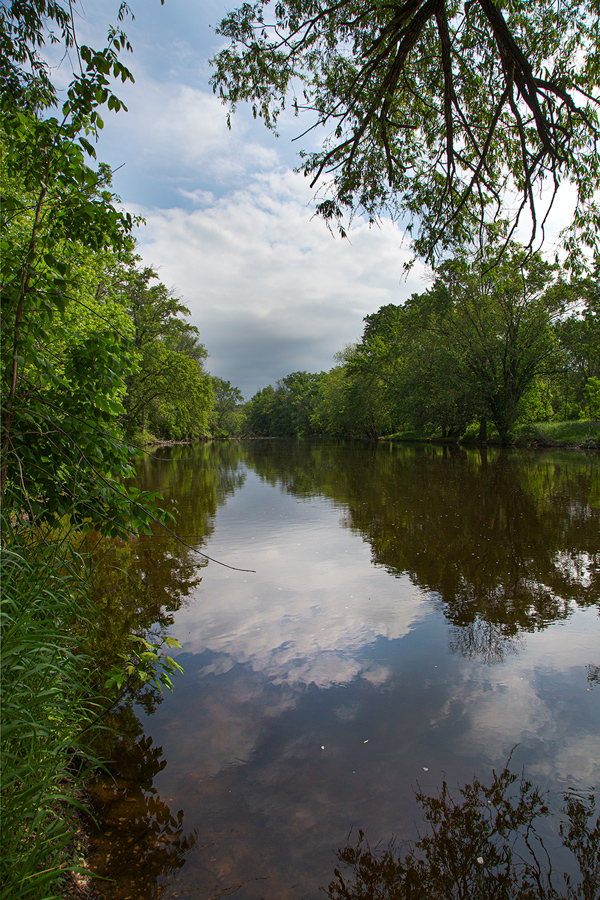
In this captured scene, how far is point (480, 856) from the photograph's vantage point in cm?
271

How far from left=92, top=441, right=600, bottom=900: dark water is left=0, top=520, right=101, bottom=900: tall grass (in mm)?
670

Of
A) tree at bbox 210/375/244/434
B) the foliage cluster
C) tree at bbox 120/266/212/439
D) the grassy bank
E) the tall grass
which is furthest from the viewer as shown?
tree at bbox 210/375/244/434

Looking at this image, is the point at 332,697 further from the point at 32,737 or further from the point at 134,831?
the point at 32,737

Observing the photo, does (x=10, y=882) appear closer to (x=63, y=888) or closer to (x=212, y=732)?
(x=63, y=888)

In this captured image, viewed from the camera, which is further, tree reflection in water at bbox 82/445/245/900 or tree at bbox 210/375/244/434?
tree at bbox 210/375/244/434

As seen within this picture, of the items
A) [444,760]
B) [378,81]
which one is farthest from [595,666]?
[378,81]

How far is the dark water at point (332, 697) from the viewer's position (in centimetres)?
287

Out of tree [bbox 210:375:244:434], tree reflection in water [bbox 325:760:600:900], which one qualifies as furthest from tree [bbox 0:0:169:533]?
tree [bbox 210:375:244:434]

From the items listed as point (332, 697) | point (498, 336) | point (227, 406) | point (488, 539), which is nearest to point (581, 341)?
point (498, 336)

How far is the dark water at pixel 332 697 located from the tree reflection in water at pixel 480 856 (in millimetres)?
102

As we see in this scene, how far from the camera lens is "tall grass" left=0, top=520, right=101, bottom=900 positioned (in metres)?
1.89

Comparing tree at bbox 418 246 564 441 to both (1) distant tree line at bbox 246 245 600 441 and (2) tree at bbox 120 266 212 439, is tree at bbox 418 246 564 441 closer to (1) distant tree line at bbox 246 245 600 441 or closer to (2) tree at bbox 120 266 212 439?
(1) distant tree line at bbox 246 245 600 441

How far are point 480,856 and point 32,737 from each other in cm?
253

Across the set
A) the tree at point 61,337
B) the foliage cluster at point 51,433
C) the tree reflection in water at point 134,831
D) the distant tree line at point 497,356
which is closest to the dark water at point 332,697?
the tree reflection in water at point 134,831
